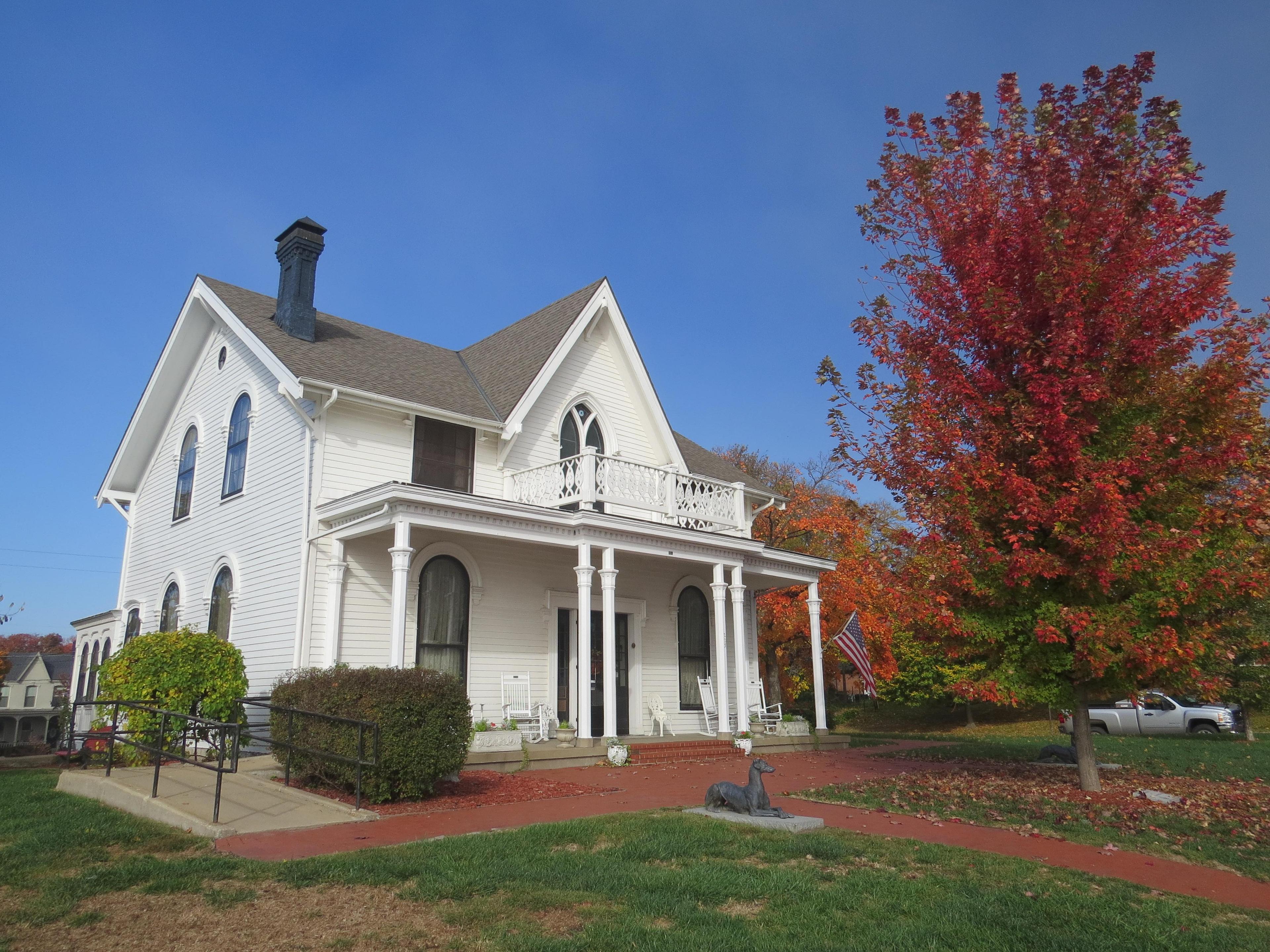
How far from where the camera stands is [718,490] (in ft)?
57.5

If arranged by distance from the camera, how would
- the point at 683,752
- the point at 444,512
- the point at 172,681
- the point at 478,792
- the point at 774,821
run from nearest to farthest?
the point at 774,821 → the point at 478,792 → the point at 172,681 → the point at 444,512 → the point at 683,752

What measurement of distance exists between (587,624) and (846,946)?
32.5ft

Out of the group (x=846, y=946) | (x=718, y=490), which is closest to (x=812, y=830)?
(x=846, y=946)

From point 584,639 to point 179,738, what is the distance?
5.90 meters

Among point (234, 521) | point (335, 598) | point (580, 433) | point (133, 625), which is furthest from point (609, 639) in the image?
point (133, 625)

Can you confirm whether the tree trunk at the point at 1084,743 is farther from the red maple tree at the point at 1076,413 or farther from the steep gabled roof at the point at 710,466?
the steep gabled roof at the point at 710,466

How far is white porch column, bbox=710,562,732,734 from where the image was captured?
53.3 ft

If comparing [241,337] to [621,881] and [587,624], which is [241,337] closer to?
[587,624]

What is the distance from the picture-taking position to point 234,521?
1647 cm

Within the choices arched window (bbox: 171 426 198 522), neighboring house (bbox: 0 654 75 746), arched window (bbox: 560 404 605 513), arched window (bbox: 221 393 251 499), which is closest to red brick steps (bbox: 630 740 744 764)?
arched window (bbox: 560 404 605 513)

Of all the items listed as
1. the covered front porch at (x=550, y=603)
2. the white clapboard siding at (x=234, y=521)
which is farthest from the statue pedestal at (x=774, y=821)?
the white clapboard siding at (x=234, y=521)

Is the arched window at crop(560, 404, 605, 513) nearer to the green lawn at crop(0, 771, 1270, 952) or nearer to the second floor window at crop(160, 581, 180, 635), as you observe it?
the second floor window at crop(160, 581, 180, 635)

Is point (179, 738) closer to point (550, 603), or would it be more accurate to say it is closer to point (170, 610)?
point (550, 603)

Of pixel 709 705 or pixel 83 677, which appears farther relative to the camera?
pixel 83 677
